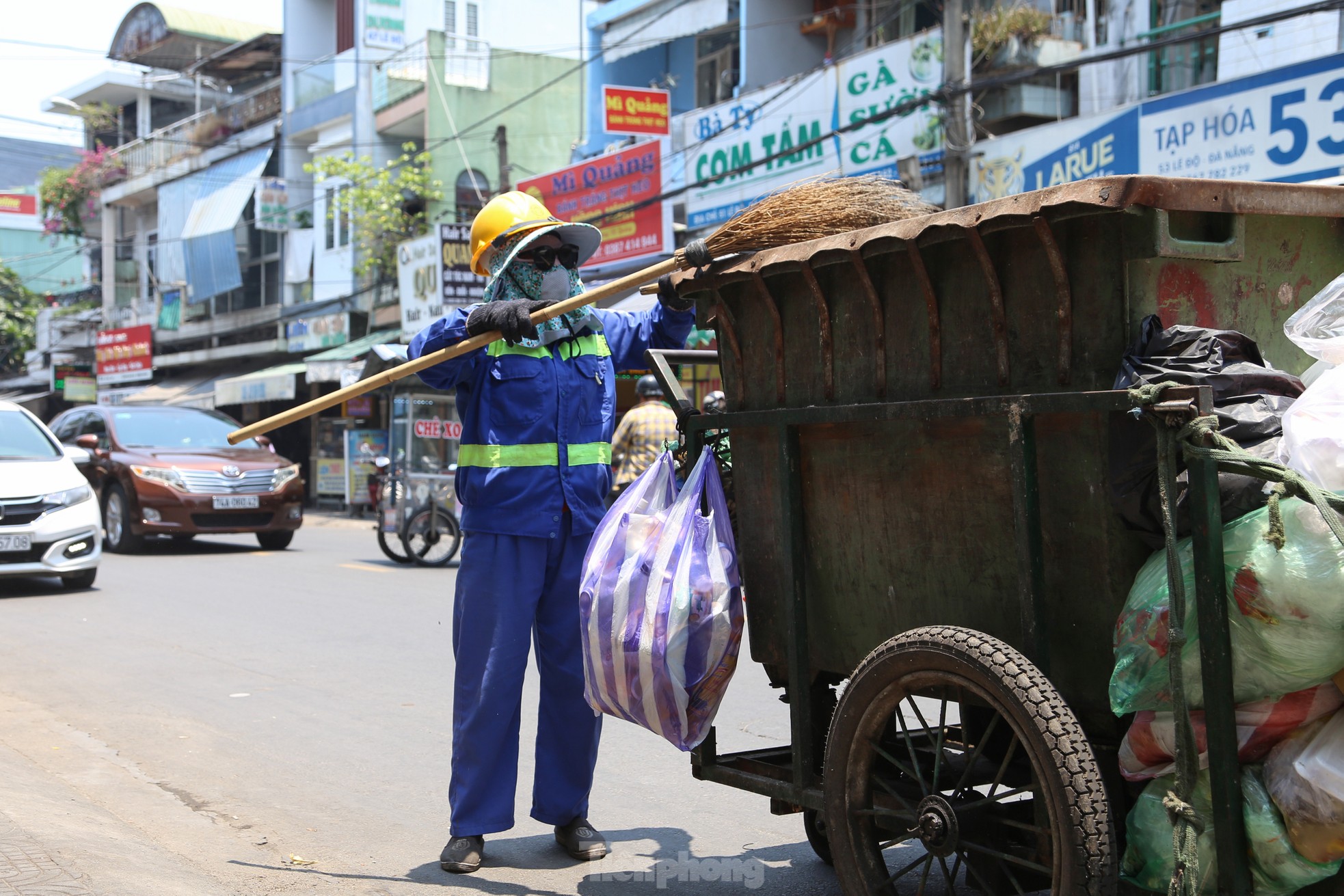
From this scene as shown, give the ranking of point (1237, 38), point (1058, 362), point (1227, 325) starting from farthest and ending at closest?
point (1237, 38)
point (1227, 325)
point (1058, 362)

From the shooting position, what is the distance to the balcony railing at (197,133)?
3034 centimetres

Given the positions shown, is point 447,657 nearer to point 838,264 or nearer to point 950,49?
point 838,264

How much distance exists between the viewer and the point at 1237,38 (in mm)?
11492

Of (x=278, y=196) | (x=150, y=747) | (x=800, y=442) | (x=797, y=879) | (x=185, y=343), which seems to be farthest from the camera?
(x=185, y=343)

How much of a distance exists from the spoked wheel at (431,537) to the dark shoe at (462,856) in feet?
27.6

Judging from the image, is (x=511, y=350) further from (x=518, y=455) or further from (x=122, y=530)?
(x=122, y=530)

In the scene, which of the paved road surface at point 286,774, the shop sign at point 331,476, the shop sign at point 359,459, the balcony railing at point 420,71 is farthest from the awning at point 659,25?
the paved road surface at point 286,774

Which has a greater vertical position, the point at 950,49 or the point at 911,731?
the point at 950,49

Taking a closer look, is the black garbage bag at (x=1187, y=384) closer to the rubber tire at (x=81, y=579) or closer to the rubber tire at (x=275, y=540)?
the rubber tire at (x=81, y=579)

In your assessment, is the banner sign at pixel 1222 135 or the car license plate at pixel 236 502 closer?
the banner sign at pixel 1222 135

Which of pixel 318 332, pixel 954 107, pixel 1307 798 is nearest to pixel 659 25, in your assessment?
pixel 954 107

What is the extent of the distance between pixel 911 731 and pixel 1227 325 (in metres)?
1.13

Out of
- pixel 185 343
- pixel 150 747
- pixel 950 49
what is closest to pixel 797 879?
pixel 150 747

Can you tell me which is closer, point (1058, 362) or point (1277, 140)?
point (1058, 362)
